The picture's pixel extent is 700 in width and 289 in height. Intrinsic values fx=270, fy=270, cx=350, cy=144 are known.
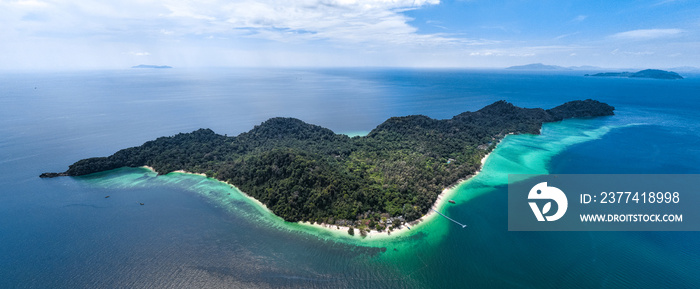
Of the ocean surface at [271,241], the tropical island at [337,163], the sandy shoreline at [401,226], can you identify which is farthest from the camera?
the tropical island at [337,163]

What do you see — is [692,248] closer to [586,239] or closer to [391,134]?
[586,239]

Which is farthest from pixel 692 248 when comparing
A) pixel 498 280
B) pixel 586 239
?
pixel 498 280

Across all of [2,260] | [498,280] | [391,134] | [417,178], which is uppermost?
[391,134]

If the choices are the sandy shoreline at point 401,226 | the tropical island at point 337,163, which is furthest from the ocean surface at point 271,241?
the tropical island at point 337,163

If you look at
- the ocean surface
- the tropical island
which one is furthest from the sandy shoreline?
the ocean surface

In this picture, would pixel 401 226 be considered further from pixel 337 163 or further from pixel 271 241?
pixel 337 163

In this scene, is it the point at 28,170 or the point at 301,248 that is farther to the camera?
the point at 28,170

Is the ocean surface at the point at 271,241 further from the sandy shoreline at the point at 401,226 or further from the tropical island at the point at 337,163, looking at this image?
the tropical island at the point at 337,163

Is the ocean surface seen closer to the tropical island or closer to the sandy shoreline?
the sandy shoreline

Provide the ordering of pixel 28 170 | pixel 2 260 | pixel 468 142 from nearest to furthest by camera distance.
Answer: pixel 2 260, pixel 28 170, pixel 468 142
